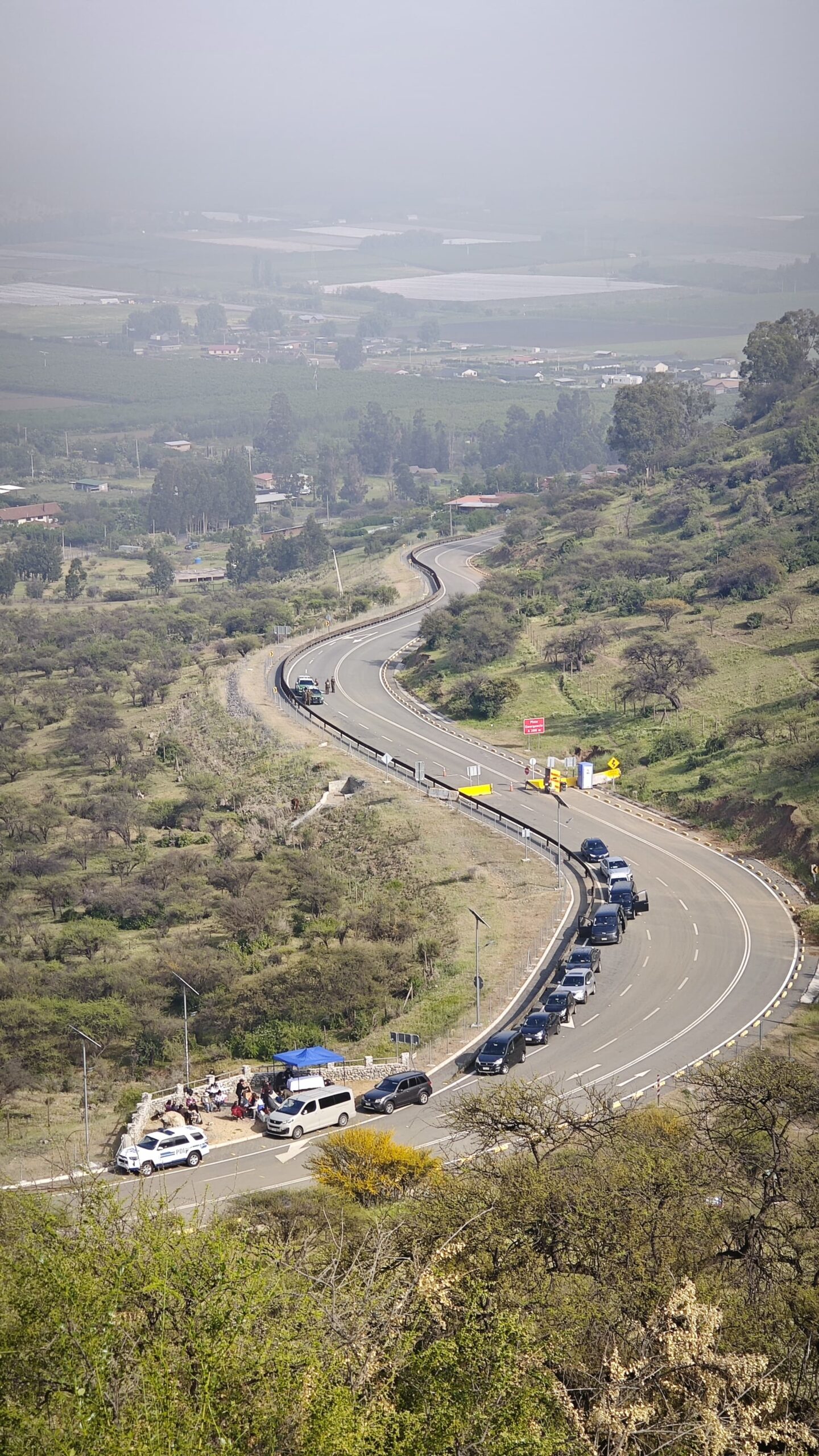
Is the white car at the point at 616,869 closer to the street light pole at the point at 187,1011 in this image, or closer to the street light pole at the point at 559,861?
the street light pole at the point at 559,861

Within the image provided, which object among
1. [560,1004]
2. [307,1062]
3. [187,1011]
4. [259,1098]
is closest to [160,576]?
[187,1011]

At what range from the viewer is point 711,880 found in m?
53.1

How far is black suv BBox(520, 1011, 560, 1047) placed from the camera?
39.4 metres

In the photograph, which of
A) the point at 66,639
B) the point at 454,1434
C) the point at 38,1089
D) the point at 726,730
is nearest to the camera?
the point at 454,1434

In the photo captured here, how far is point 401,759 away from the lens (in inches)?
2781

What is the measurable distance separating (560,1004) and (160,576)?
108295mm

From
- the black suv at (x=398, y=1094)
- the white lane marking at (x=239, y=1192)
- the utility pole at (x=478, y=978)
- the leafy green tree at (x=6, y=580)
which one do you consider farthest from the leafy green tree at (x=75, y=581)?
the white lane marking at (x=239, y=1192)

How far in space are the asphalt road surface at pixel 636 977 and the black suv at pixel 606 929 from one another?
0.94ft

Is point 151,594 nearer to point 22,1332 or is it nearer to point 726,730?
point 726,730

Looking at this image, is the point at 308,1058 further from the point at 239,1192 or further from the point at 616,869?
the point at 616,869

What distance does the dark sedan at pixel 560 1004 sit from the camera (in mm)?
40812

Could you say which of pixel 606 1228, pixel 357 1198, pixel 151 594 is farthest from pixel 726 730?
pixel 151 594

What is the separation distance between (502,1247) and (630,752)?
4871 cm

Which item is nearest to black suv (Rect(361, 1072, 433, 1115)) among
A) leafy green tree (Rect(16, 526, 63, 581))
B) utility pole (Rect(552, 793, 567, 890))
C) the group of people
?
the group of people
